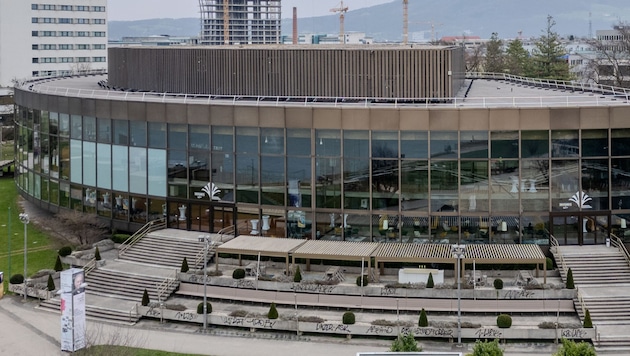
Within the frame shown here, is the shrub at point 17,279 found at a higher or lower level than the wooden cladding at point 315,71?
lower

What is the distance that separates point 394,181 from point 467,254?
22.3ft

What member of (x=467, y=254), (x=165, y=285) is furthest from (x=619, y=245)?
(x=165, y=285)

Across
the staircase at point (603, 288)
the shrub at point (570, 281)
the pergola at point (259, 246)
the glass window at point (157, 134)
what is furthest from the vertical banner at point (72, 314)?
the shrub at point (570, 281)

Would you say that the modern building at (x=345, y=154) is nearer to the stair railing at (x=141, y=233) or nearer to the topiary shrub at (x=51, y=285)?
the stair railing at (x=141, y=233)

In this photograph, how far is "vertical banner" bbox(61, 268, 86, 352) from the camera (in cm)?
4106

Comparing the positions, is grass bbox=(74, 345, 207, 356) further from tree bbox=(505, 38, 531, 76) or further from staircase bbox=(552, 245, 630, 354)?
tree bbox=(505, 38, 531, 76)

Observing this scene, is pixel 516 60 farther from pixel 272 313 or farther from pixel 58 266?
pixel 272 313

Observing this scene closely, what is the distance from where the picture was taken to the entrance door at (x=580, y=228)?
53375mm

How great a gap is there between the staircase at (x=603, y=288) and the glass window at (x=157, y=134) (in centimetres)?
A: 2747

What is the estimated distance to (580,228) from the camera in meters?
53.3

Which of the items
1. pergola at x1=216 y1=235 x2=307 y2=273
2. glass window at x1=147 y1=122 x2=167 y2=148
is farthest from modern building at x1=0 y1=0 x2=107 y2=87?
pergola at x1=216 y1=235 x2=307 y2=273

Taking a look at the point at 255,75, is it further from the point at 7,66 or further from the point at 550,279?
the point at 7,66

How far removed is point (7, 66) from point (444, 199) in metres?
128

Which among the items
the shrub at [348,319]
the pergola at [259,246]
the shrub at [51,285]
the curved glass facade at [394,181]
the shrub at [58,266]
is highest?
the curved glass facade at [394,181]
